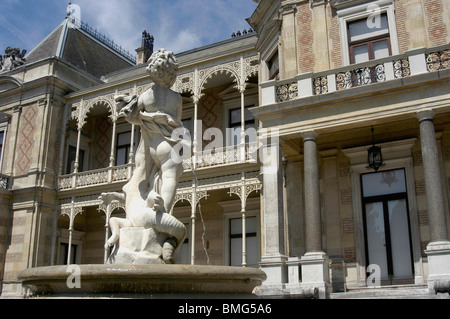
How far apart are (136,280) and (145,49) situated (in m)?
23.6

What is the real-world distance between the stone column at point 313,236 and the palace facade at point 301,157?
3 cm

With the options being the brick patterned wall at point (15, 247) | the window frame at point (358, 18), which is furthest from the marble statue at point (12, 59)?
the window frame at point (358, 18)

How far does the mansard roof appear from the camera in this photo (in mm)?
22359

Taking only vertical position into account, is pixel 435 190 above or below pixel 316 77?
below

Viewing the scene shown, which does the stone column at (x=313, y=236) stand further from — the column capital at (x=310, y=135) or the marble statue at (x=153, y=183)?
the marble statue at (x=153, y=183)

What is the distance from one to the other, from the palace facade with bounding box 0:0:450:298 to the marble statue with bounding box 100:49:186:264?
16.2 ft

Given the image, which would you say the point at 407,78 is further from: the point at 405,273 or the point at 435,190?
the point at 405,273

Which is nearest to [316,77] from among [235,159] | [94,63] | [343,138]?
[343,138]

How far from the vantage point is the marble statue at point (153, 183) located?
501cm

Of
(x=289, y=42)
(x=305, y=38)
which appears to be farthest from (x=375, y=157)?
(x=289, y=42)

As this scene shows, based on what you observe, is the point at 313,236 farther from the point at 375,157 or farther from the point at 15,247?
the point at 15,247

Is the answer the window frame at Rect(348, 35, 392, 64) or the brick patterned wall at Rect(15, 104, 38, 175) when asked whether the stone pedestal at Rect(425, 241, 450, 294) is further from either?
the brick patterned wall at Rect(15, 104, 38, 175)

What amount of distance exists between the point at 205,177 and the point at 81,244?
293 inches
